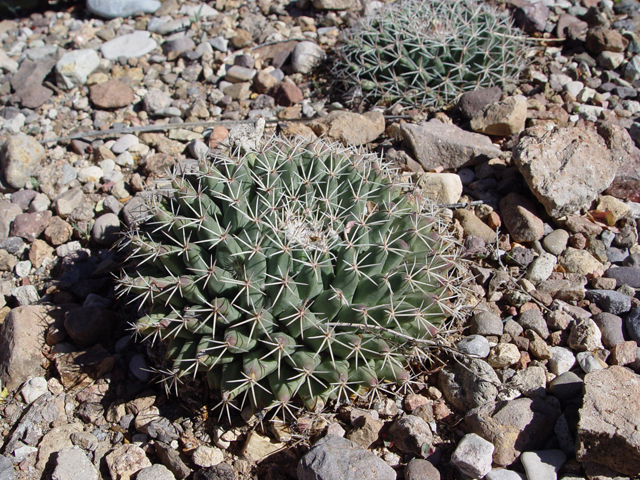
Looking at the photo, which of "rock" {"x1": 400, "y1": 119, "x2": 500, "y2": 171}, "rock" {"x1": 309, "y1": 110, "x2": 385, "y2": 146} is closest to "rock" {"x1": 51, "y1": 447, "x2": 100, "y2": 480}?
"rock" {"x1": 309, "y1": 110, "x2": 385, "y2": 146}

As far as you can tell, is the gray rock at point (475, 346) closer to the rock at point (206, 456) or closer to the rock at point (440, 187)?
the rock at point (440, 187)

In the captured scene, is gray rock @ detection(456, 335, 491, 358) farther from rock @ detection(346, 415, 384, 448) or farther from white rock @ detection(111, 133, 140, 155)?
white rock @ detection(111, 133, 140, 155)

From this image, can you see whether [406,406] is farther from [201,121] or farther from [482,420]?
[201,121]

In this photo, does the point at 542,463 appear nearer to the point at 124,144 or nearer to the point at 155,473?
the point at 155,473

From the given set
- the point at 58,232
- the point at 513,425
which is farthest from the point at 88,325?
the point at 513,425

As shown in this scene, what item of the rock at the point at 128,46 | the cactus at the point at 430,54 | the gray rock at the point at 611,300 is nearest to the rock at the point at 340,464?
the gray rock at the point at 611,300

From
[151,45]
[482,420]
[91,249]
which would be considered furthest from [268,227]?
[151,45]
